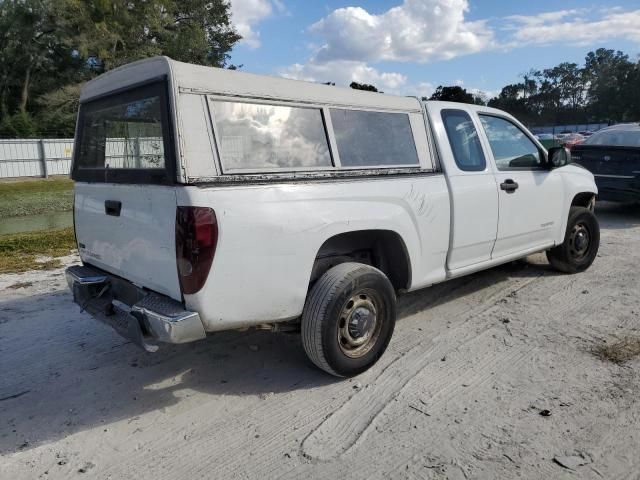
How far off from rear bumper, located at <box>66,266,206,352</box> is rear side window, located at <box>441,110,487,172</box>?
269 cm

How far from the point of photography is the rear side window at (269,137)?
3.17 m

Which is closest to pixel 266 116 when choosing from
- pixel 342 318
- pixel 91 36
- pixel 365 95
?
pixel 365 95

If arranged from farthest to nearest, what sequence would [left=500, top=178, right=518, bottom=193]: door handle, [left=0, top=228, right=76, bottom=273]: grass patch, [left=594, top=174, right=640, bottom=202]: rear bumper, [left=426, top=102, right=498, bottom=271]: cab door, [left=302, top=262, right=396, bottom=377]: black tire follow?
[left=594, top=174, right=640, bottom=202]: rear bumper < [left=0, top=228, right=76, bottom=273]: grass patch < [left=500, top=178, right=518, bottom=193]: door handle < [left=426, top=102, right=498, bottom=271]: cab door < [left=302, top=262, right=396, bottom=377]: black tire

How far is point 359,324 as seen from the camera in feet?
12.1

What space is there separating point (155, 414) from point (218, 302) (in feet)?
3.04

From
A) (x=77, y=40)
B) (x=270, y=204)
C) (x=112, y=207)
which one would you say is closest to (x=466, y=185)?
(x=270, y=204)

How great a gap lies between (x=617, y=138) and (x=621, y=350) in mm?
7265

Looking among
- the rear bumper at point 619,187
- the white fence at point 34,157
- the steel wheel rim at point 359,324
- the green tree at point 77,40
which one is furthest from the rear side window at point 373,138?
the green tree at point 77,40

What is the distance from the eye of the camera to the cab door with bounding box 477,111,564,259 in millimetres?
4902

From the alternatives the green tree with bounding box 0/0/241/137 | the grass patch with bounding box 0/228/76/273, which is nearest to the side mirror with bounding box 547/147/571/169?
the grass patch with bounding box 0/228/76/273

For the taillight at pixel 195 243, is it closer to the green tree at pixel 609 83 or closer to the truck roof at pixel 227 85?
the truck roof at pixel 227 85

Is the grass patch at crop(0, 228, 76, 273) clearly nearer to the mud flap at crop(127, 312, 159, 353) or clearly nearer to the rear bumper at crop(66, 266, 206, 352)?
the rear bumper at crop(66, 266, 206, 352)

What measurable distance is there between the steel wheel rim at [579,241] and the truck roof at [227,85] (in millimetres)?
3021

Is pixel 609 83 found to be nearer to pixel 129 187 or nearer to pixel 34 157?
pixel 34 157
